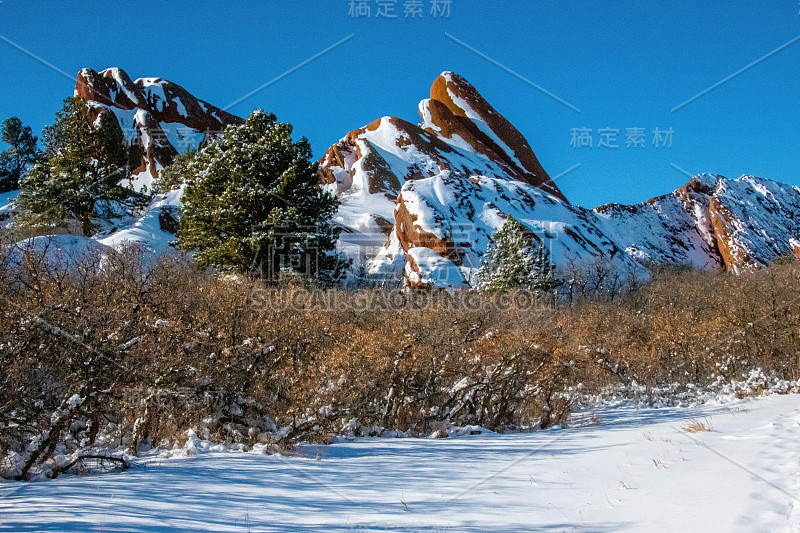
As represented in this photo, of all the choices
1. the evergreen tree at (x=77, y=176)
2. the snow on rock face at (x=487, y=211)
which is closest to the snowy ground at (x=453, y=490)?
the evergreen tree at (x=77, y=176)

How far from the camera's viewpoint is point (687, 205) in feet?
202

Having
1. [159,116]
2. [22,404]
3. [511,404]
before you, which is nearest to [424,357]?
[511,404]

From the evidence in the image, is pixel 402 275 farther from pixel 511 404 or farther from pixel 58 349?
pixel 58 349

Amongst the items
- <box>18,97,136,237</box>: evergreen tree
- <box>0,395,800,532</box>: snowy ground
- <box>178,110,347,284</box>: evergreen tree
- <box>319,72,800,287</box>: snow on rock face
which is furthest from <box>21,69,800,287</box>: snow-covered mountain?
<box>0,395,800,532</box>: snowy ground

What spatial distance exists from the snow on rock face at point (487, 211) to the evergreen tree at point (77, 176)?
43.3 feet

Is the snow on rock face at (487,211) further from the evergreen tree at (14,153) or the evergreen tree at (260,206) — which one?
the evergreen tree at (14,153)

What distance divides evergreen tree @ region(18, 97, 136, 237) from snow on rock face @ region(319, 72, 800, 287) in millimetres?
13200

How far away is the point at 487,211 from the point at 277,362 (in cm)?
3404

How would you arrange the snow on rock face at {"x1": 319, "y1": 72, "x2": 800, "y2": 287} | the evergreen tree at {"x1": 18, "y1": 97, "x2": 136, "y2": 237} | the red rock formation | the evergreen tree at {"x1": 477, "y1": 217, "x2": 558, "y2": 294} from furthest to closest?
1. the red rock formation
2. the snow on rock face at {"x1": 319, "y1": 72, "x2": 800, "y2": 287}
3. the evergreen tree at {"x1": 477, "y1": 217, "x2": 558, "y2": 294}
4. the evergreen tree at {"x1": 18, "y1": 97, "x2": 136, "y2": 237}

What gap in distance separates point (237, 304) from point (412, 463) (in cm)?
446

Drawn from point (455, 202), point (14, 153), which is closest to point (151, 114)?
point (14, 153)

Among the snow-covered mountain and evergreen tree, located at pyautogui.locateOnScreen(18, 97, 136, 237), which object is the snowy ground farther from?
evergreen tree, located at pyautogui.locateOnScreen(18, 97, 136, 237)

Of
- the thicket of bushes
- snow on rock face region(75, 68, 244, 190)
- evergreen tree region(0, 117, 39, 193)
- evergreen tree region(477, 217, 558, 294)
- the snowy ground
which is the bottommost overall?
the snowy ground

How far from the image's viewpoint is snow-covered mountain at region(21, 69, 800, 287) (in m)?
36.2
